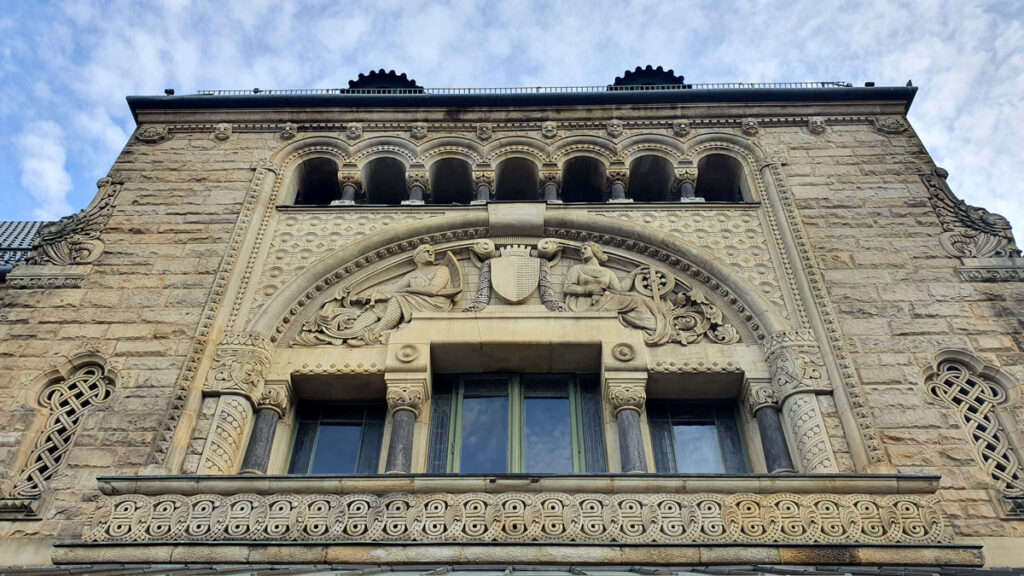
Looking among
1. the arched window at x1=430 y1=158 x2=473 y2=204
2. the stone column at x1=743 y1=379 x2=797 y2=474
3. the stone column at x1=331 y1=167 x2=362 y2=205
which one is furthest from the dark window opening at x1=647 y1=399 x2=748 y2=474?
the stone column at x1=331 y1=167 x2=362 y2=205

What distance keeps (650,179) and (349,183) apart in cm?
466

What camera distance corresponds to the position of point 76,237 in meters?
11.8


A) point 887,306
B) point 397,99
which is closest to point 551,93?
point 397,99

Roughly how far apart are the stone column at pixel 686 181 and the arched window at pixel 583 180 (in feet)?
3.80

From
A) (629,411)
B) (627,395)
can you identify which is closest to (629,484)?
(629,411)

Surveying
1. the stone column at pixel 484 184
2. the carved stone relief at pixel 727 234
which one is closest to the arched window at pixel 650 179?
the carved stone relief at pixel 727 234

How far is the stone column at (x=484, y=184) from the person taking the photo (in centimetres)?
1321

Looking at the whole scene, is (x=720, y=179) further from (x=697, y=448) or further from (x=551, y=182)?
(x=697, y=448)

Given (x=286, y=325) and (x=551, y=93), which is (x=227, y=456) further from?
(x=551, y=93)

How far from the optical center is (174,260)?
1149cm

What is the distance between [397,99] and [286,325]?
5072mm

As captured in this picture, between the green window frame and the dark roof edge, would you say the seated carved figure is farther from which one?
the dark roof edge

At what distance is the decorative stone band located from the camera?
775 centimetres

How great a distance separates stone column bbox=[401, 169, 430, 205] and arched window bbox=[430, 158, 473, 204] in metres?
0.28
